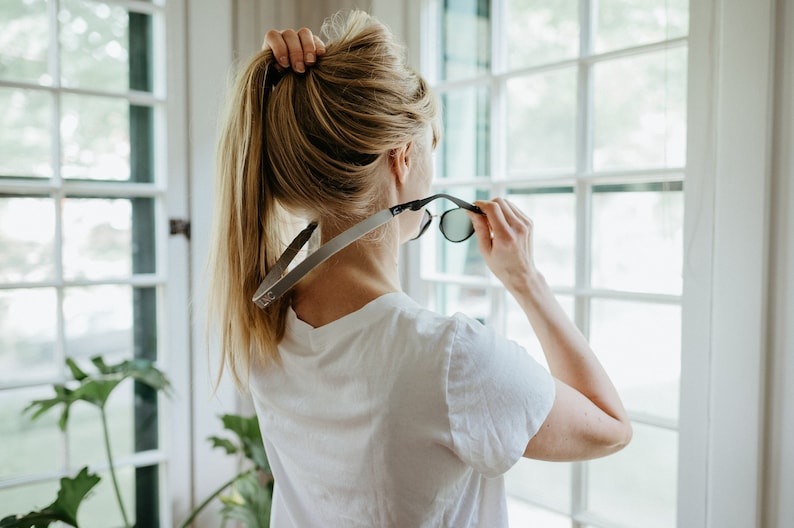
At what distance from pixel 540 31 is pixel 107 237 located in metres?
1.17

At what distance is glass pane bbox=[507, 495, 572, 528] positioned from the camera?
152cm

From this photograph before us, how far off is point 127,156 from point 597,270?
1204 millimetres

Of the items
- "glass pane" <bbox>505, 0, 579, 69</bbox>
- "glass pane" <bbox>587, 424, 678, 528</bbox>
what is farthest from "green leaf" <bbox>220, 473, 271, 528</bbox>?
"glass pane" <bbox>505, 0, 579, 69</bbox>

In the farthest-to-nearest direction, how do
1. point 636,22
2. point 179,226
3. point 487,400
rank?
point 179,226
point 636,22
point 487,400

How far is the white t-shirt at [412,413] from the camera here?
722 mm

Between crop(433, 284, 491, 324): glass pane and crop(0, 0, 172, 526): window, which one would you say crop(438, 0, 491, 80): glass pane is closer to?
crop(433, 284, 491, 324): glass pane

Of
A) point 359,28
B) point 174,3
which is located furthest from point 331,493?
point 174,3

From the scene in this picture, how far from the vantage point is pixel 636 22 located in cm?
131

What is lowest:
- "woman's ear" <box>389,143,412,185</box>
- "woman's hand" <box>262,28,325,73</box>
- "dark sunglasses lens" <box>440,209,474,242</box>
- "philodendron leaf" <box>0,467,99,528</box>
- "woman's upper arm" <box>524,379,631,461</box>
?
"philodendron leaf" <box>0,467,99,528</box>

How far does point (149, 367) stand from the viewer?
1.64 meters

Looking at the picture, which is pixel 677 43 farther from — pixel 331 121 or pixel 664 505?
pixel 664 505

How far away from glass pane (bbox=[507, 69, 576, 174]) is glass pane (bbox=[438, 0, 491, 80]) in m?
Result: 0.11

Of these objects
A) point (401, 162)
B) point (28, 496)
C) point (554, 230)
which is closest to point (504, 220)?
point (401, 162)

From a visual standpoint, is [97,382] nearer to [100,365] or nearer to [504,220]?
[100,365]
